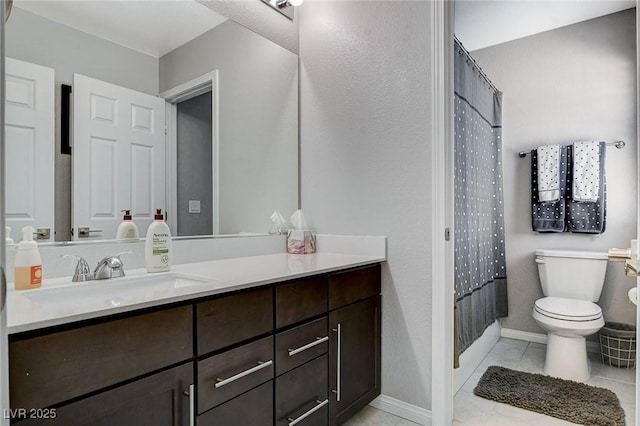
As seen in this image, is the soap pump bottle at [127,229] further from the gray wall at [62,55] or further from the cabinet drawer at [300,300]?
the cabinet drawer at [300,300]

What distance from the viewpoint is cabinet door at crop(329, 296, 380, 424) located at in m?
1.57

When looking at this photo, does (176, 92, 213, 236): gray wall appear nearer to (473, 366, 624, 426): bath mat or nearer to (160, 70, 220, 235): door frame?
(160, 70, 220, 235): door frame

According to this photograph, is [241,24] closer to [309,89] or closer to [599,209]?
[309,89]

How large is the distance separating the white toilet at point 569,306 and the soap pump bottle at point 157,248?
234 cm

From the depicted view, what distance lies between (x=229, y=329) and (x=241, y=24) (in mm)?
1633

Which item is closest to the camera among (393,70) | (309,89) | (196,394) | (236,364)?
(196,394)

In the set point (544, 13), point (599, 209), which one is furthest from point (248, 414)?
point (544, 13)

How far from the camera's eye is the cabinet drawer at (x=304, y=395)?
131 centimetres

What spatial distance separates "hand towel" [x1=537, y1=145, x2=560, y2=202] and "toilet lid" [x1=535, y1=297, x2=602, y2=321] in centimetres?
78

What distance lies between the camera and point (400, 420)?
1815 mm

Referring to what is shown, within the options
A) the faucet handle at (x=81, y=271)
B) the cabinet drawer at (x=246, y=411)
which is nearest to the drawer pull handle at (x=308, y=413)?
the cabinet drawer at (x=246, y=411)

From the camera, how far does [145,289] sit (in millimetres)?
1216

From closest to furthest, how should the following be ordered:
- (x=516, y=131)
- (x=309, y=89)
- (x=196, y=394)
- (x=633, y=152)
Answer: (x=196, y=394)
(x=309, y=89)
(x=633, y=152)
(x=516, y=131)

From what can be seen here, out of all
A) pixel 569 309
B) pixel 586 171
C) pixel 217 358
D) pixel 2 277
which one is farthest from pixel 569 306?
pixel 2 277
